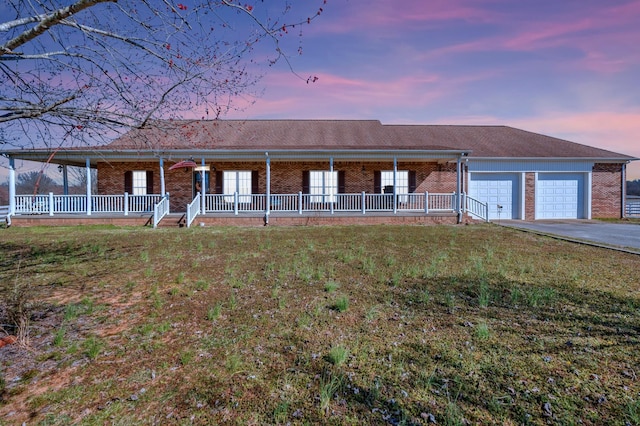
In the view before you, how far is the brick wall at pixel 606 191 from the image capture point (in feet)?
60.6

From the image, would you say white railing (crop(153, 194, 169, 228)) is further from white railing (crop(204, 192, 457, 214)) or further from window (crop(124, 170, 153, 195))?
window (crop(124, 170, 153, 195))

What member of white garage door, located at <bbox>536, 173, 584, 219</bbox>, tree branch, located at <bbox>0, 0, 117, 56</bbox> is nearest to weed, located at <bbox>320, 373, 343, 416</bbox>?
tree branch, located at <bbox>0, 0, 117, 56</bbox>

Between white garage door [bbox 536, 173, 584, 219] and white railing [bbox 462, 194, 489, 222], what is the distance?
3.70 m

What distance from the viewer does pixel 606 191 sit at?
18578 millimetres

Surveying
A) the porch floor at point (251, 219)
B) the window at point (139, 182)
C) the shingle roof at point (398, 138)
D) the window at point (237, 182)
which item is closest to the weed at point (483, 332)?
the porch floor at point (251, 219)

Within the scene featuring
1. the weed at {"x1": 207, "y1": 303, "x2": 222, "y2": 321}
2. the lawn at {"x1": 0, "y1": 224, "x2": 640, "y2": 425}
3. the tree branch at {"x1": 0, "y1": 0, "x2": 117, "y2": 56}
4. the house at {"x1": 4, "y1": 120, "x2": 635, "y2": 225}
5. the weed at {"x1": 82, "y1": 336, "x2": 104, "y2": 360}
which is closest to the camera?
the lawn at {"x1": 0, "y1": 224, "x2": 640, "y2": 425}

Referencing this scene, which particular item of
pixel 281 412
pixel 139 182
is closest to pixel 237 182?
pixel 139 182

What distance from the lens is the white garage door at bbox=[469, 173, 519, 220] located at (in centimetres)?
→ 1842

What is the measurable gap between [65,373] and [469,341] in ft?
12.9

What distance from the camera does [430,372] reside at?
3.10 meters

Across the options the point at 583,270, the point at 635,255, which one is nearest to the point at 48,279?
the point at 583,270

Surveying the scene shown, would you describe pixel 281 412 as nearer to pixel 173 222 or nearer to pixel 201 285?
pixel 201 285

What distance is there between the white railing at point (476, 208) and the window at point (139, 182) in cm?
1595

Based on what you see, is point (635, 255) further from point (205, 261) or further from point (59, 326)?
point (59, 326)
